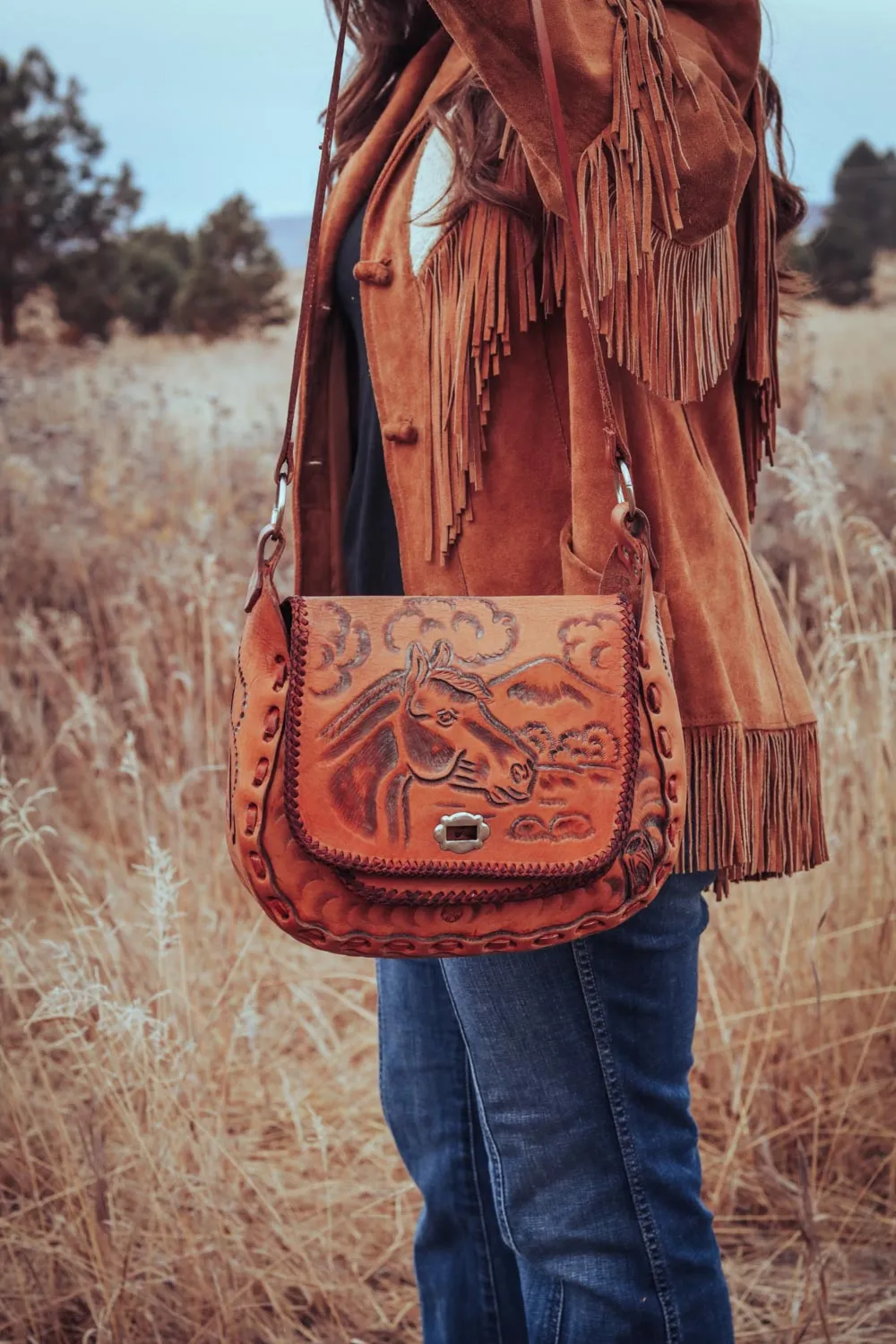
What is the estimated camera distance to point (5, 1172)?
1809 mm

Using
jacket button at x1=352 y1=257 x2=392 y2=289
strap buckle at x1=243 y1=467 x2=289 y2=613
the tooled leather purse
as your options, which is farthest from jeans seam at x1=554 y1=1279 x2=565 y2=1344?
jacket button at x1=352 y1=257 x2=392 y2=289

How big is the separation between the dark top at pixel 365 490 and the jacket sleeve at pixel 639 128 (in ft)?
0.97

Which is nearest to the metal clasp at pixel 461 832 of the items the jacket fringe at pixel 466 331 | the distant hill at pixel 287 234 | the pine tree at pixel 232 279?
the jacket fringe at pixel 466 331

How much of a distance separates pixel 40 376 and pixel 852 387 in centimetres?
361

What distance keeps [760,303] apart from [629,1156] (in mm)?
764

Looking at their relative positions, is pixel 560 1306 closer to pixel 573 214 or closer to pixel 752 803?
pixel 752 803

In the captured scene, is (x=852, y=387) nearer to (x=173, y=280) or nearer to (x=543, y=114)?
(x=173, y=280)

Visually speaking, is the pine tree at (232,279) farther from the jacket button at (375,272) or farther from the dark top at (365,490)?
the jacket button at (375,272)

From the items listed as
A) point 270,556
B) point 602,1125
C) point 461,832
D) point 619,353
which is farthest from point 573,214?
point 602,1125

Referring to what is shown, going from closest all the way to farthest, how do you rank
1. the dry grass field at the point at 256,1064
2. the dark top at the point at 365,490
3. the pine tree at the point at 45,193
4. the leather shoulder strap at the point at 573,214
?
the leather shoulder strap at the point at 573,214 < the dark top at the point at 365,490 < the dry grass field at the point at 256,1064 < the pine tree at the point at 45,193

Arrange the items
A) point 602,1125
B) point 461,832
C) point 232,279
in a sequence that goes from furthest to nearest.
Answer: point 232,279
point 602,1125
point 461,832

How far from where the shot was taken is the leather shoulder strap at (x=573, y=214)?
2.74 feet

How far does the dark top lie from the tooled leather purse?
0.30 meters

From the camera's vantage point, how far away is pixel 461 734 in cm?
86
